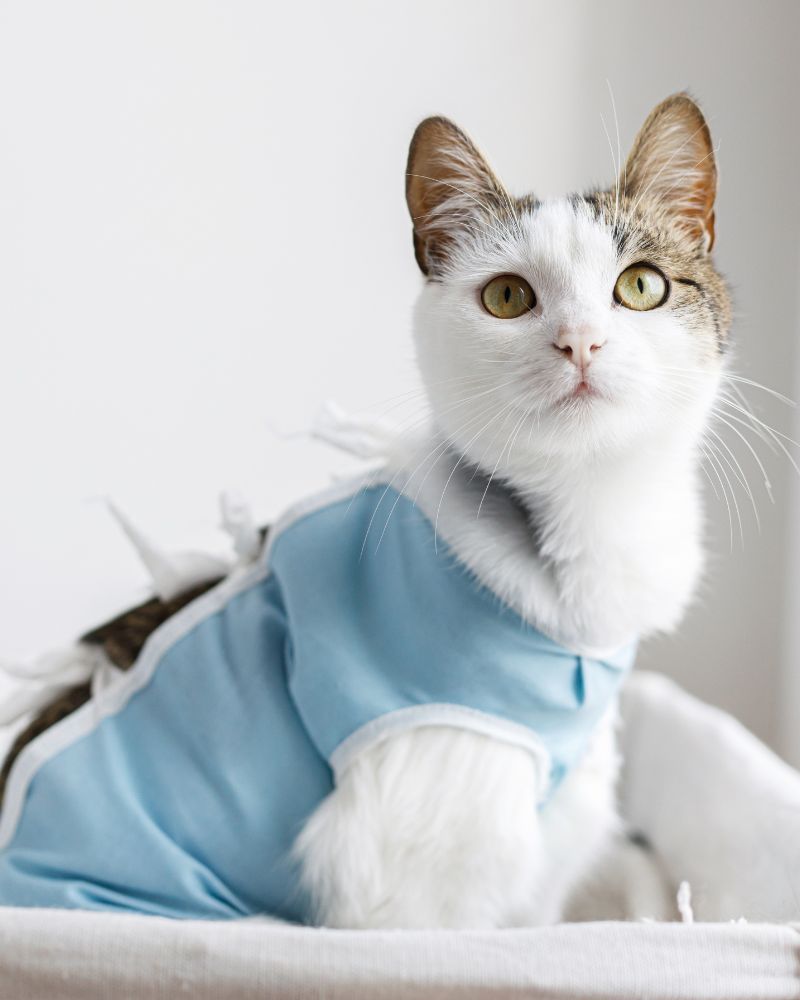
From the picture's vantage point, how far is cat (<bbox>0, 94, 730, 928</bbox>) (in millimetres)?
809

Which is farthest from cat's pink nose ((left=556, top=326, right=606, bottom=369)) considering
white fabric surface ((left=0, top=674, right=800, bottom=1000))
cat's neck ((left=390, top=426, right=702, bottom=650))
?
white fabric surface ((left=0, top=674, right=800, bottom=1000))

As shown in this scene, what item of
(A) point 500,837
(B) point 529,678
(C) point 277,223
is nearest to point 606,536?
(B) point 529,678

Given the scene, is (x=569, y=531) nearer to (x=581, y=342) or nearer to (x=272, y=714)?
(x=581, y=342)

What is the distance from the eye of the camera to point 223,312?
1.63 m

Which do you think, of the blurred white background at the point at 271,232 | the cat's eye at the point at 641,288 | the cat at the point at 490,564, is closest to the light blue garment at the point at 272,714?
the cat at the point at 490,564

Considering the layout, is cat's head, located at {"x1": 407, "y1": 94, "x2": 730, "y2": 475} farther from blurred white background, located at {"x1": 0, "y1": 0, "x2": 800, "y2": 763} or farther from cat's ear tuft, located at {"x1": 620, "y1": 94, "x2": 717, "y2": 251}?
blurred white background, located at {"x1": 0, "y1": 0, "x2": 800, "y2": 763}

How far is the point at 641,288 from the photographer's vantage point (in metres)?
0.81

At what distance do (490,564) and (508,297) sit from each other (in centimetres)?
24

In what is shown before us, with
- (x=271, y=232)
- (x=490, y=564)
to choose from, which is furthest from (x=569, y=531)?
(x=271, y=232)

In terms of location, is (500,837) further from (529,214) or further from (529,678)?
(529,214)

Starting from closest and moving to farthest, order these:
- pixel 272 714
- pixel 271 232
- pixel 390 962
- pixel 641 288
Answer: pixel 390 962 → pixel 641 288 → pixel 272 714 → pixel 271 232

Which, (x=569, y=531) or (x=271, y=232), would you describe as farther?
(x=271, y=232)

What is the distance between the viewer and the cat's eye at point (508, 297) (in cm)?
82

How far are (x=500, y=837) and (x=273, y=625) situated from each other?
0.30 m
